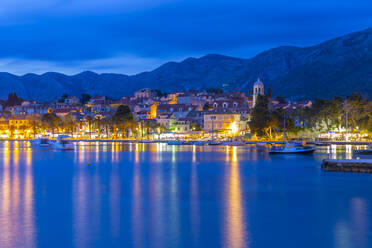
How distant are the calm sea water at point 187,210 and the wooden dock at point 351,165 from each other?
119 cm

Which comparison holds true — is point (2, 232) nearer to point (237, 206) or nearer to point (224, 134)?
point (237, 206)

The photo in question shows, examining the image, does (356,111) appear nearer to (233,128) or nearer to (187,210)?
(233,128)

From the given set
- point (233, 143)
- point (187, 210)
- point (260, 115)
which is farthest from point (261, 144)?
point (187, 210)

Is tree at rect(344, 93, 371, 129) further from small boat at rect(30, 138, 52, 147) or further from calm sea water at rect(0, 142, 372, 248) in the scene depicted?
small boat at rect(30, 138, 52, 147)

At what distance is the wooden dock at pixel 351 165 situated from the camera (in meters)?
42.6

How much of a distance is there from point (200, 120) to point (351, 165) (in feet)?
307

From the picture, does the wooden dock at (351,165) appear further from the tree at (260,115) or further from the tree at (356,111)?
the tree at (356,111)

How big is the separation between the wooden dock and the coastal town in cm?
5217

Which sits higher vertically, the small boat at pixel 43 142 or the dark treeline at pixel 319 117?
the dark treeline at pixel 319 117

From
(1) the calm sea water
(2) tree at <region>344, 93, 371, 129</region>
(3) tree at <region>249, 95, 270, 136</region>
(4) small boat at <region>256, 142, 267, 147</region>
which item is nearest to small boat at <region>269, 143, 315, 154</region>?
(3) tree at <region>249, 95, 270, 136</region>

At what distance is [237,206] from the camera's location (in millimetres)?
27703

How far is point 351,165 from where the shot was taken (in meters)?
43.2

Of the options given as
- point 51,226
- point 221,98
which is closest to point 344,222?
point 51,226

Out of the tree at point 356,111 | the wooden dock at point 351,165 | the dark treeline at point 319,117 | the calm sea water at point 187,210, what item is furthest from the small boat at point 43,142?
the wooden dock at point 351,165
